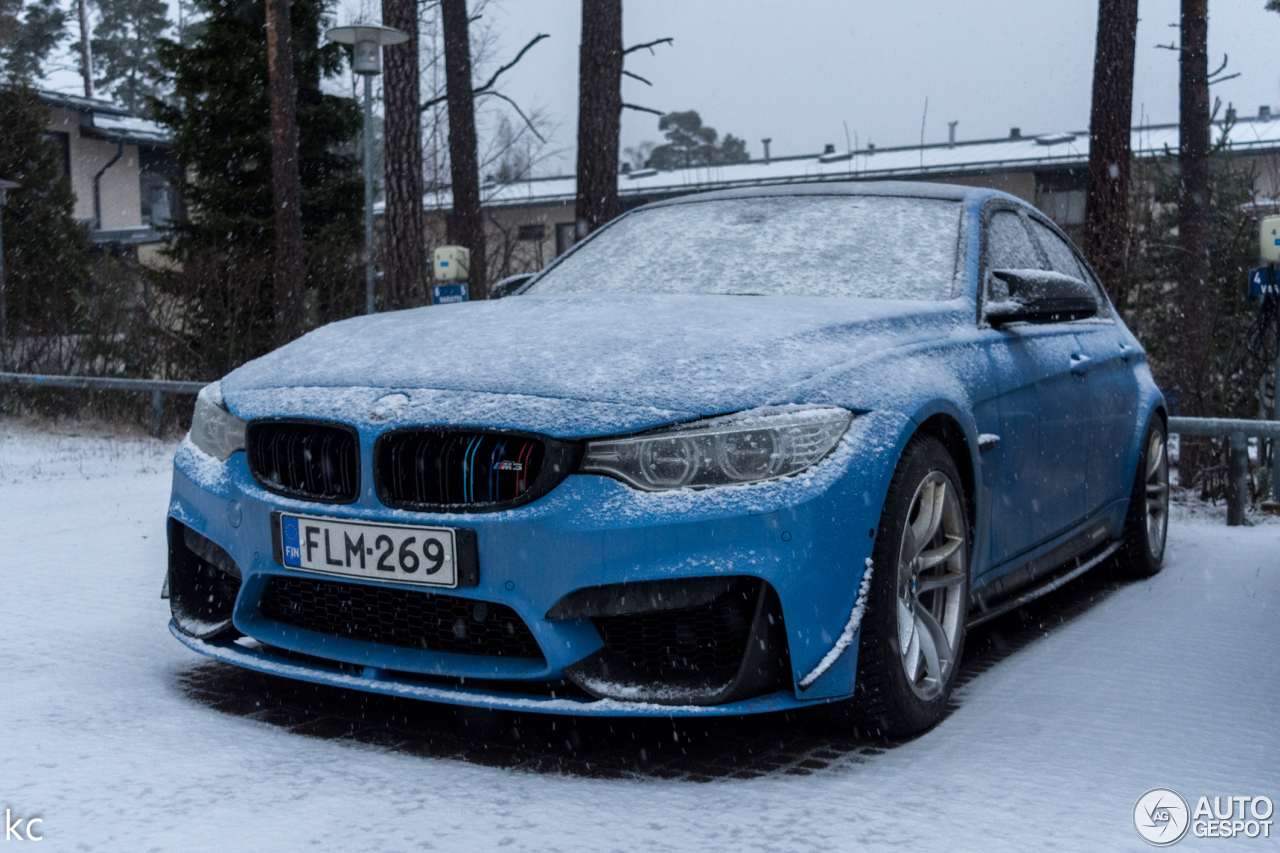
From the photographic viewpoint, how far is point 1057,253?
535 centimetres

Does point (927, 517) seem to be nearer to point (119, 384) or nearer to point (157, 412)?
point (119, 384)

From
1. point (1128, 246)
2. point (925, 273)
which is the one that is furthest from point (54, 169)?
point (925, 273)

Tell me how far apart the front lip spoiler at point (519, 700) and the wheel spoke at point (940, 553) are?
59 cm

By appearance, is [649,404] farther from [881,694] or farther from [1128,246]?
[1128,246]

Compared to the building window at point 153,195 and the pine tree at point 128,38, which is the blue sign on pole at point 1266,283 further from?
the pine tree at point 128,38

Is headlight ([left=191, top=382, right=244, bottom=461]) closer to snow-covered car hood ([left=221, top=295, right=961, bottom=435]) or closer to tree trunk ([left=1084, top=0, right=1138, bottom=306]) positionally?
snow-covered car hood ([left=221, top=295, right=961, bottom=435])

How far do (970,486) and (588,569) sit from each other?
131 cm

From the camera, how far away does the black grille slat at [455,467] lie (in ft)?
9.84

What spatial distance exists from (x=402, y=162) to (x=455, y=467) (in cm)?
1199

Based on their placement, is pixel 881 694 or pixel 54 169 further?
pixel 54 169

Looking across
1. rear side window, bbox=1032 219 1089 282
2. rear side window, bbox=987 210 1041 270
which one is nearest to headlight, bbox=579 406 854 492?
rear side window, bbox=987 210 1041 270

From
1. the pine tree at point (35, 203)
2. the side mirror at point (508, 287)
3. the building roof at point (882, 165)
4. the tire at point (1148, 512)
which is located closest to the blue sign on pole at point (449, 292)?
the side mirror at point (508, 287)

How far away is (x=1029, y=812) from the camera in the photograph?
278 cm
